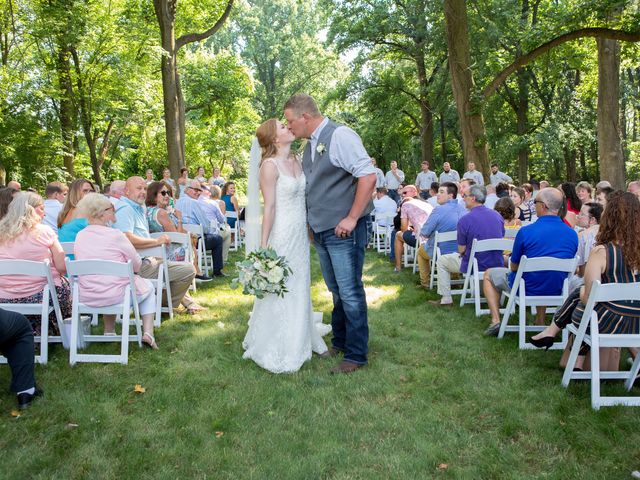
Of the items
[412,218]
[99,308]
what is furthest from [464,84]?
[99,308]

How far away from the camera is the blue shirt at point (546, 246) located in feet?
17.6

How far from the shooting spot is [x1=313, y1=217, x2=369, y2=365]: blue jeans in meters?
4.59

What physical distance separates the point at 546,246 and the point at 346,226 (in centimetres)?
230

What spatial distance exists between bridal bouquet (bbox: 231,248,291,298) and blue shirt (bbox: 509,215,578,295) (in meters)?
2.51

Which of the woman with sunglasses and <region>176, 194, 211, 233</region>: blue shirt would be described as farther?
<region>176, 194, 211, 233</region>: blue shirt

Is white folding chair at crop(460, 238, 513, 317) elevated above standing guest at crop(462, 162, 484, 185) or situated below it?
below

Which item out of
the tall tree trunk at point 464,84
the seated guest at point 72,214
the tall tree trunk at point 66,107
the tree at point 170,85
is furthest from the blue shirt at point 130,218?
the tall tree trunk at point 66,107

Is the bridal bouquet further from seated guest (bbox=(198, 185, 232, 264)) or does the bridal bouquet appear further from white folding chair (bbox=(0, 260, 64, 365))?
seated guest (bbox=(198, 185, 232, 264))

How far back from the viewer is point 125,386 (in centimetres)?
440

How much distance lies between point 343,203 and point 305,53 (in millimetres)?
41142

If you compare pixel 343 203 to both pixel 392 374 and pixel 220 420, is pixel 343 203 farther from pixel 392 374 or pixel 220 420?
pixel 220 420

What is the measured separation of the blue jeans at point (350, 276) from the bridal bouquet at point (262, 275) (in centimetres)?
44

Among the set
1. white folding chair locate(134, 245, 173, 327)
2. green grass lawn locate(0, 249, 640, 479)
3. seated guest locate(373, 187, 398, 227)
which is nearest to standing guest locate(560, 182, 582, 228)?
green grass lawn locate(0, 249, 640, 479)

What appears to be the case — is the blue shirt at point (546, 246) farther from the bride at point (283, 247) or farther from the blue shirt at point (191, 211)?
the blue shirt at point (191, 211)
